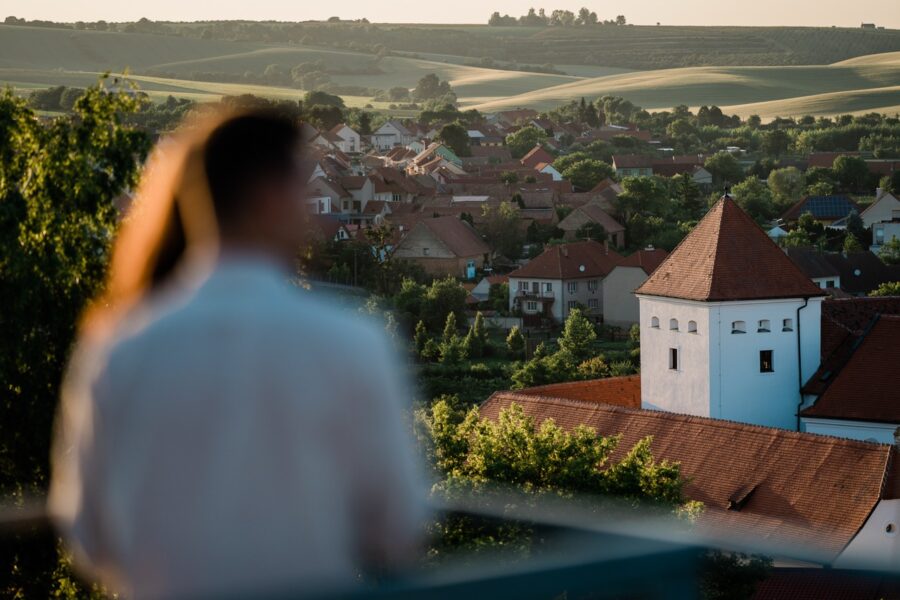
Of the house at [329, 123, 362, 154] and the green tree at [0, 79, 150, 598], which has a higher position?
the green tree at [0, 79, 150, 598]

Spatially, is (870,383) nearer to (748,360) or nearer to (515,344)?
(748,360)

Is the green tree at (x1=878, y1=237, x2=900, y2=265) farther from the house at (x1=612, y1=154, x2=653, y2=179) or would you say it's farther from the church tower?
the house at (x1=612, y1=154, x2=653, y2=179)

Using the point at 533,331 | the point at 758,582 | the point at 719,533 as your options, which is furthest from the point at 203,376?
the point at 533,331

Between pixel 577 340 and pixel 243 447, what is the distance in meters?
41.3

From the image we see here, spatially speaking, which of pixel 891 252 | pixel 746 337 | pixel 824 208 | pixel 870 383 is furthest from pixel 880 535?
pixel 824 208

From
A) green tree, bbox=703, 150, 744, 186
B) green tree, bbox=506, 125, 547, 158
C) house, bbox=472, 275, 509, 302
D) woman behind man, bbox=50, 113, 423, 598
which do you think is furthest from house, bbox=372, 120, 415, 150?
woman behind man, bbox=50, 113, 423, 598

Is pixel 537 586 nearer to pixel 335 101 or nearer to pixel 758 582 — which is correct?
pixel 758 582

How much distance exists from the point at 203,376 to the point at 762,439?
20.0 meters

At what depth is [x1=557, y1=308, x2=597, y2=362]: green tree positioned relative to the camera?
44562 millimetres

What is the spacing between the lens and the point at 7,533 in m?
7.65

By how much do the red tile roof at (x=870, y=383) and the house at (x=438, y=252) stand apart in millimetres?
35199

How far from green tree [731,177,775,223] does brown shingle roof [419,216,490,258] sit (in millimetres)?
15134

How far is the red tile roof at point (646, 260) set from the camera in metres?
54.7

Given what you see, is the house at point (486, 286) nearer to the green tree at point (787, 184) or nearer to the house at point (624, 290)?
the house at point (624, 290)
